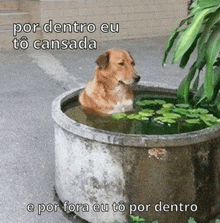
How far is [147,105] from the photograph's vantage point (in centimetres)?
355

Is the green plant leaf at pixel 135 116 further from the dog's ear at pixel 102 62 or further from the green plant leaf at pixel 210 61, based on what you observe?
the green plant leaf at pixel 210 61

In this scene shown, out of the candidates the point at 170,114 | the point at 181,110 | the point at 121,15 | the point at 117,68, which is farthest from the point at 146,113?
the point at 121,15

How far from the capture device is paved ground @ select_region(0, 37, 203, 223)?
3436 mm

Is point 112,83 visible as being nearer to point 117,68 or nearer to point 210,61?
point 117,68

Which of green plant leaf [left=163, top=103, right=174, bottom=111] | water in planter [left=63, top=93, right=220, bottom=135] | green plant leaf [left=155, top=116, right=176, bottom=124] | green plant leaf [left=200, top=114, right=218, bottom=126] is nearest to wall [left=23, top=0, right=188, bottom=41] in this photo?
water in planter [left=63, top=93, right=220, bottom=135]

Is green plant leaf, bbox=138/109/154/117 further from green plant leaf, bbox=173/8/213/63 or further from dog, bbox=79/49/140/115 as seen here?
green plant leaf, bbox=173/8/213/63

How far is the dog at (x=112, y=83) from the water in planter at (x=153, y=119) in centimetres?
8

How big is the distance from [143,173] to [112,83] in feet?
2.48

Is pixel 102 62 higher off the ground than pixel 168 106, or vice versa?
pixel 102 62

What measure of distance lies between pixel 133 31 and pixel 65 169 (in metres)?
6.88

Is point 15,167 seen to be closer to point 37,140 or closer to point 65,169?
point 37,140

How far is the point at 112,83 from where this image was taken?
313 cm

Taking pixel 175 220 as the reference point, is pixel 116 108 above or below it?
above

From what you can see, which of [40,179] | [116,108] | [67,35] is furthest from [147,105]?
[67,35]
